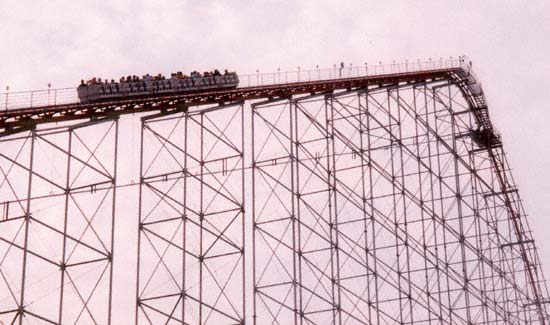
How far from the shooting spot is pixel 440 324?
36.8 m

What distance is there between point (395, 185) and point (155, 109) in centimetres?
950

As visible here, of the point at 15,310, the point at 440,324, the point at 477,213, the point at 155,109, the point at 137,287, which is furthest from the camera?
the point at 477,213

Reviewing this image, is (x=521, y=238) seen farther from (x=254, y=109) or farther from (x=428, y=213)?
(x=254, y=109)

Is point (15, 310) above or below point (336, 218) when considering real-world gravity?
below

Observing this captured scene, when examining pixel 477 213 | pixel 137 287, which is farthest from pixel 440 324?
pixel 137 287

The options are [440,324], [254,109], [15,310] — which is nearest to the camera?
[15,310]

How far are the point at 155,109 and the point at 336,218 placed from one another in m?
6.88

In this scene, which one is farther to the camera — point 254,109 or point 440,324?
point 440,324

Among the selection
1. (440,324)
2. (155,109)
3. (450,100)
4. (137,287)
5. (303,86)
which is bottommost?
(137,287)

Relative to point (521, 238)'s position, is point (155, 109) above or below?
below

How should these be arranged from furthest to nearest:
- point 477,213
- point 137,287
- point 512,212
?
point 512,212 → point 477,213 → point 137,287

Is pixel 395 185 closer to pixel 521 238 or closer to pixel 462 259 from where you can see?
pixel 462 259

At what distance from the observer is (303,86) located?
33781 millimetres

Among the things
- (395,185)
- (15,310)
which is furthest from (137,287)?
(395,185)
